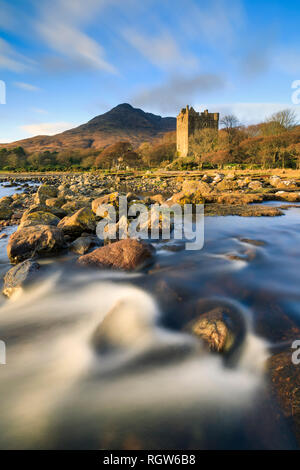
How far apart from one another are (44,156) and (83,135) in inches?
4339

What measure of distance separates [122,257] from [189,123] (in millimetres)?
77616

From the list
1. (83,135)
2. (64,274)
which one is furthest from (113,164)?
(83,135)

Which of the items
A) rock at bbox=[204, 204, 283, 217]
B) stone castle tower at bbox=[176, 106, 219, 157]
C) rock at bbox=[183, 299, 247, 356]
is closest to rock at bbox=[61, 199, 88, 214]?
rock at bbox=[204, 204, 283, 217]

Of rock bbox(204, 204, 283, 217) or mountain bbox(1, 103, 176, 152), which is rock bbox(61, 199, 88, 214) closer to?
rock bbox(204, 204, 283, 217)

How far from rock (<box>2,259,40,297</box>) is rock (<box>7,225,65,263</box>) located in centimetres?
78

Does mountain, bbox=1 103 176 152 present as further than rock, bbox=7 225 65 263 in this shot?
Yes

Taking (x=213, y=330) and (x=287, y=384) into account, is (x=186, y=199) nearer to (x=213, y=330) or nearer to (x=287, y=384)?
(x=213, y=330)

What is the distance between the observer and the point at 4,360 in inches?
104

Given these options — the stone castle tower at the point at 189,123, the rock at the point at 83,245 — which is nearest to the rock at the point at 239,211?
the rock at the point at 83,245

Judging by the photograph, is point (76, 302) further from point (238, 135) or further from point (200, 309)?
point (238, 135)

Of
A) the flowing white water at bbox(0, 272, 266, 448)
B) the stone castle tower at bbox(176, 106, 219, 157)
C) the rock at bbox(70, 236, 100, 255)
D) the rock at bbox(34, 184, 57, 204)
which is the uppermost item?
the stone castle tower at bbox(176, 106, 219, 157)

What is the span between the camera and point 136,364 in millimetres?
2572

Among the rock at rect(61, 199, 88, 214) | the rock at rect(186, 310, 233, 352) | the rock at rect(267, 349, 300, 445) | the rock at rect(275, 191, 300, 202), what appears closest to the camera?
the rock at rect(267, 349, 300, 445)

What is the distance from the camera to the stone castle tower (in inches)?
2869
